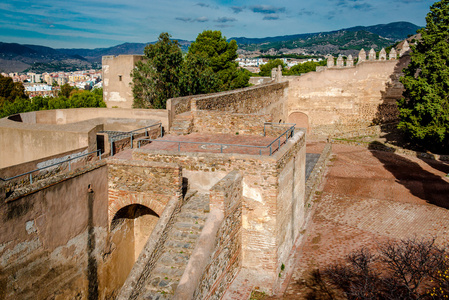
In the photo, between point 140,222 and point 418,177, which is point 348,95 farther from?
point 140,222

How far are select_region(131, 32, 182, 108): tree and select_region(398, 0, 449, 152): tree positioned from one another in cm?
1456

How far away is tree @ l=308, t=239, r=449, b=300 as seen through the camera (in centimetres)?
841

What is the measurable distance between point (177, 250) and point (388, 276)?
5.84m

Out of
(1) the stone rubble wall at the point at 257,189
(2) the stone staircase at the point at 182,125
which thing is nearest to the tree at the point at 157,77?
(2) the stone staircase at the point at 182,125

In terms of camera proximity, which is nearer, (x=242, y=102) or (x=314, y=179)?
(x=314, y=179)

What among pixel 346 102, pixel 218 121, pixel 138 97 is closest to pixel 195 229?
pixel 218 121

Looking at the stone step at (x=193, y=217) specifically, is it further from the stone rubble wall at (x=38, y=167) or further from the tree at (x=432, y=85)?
the tree at (x=432, y=85)

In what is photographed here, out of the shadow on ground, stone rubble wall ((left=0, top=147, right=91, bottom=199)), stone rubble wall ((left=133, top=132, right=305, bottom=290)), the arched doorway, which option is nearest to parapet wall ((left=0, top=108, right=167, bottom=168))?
stone rubble wall ((left=0, top=147, right=91, bottom=199))

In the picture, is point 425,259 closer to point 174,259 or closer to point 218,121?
point 174,259

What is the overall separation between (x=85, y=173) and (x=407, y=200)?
13770mm

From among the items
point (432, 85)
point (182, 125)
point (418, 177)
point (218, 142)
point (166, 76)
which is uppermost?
point (166, 76)

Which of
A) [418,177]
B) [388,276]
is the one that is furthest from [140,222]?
[418,177]

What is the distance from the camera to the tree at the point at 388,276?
841cm

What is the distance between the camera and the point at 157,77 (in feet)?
74.9
